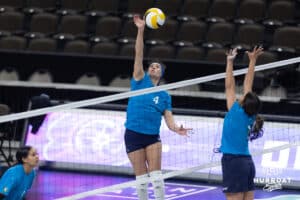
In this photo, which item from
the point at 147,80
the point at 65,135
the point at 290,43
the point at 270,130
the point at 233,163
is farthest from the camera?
the point at 290,43

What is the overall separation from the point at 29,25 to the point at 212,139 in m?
6.36

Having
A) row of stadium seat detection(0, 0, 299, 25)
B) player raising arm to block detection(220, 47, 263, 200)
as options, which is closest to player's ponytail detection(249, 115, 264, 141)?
player raising arm to block detection(220, 47, 263, 200)

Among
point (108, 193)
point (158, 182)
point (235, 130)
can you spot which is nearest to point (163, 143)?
point (108, 193)

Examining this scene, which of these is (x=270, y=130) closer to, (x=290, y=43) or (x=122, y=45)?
(x=290, y=43)

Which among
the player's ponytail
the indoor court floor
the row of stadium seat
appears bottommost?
the indoor court floor

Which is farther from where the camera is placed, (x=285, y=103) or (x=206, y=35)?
(x=206, y=35)

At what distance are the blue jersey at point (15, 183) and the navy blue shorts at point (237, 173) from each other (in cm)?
182

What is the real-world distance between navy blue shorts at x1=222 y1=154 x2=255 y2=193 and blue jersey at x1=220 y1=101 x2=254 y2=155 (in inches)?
2.5

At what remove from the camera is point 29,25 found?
17.7m

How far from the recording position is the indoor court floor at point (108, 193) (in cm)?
1159

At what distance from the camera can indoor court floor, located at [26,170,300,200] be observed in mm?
11594

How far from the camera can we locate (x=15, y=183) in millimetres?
8156

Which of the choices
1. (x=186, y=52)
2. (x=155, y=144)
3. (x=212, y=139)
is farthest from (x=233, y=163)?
(x=186, y=52)

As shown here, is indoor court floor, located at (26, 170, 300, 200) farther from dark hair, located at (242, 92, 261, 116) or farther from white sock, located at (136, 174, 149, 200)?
dark hair, located at (242, 92, 261, 116)
